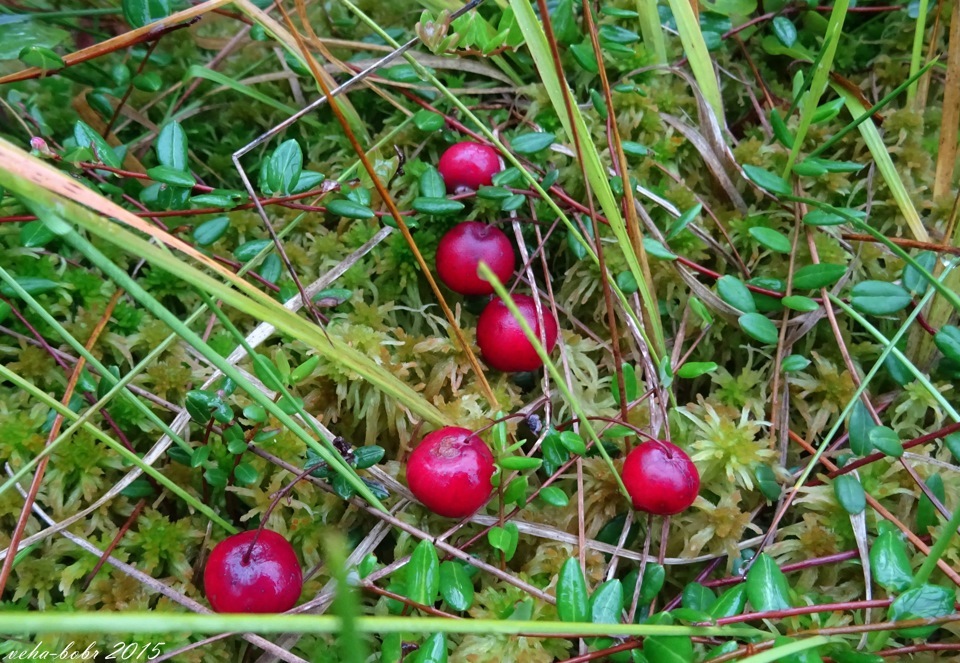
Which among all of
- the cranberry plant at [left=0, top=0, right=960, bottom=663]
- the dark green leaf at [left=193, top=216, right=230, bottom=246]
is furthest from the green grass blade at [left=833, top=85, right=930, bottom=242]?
the dark green leaf at [left=193, top=216, right=230, bottom=246]

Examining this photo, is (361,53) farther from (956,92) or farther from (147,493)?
(956,92)

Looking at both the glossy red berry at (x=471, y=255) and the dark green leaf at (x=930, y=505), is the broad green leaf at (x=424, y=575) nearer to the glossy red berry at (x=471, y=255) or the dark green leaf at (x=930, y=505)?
the glossy red berry at (x=471, y=255)

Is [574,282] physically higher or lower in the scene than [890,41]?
lower

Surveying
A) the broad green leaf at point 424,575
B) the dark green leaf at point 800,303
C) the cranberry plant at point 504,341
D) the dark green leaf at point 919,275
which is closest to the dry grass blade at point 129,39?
the cranberry plant at point 504,341

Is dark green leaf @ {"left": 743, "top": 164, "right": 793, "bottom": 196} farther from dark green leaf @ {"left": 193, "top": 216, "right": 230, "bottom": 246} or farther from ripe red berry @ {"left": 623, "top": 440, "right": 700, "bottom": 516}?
dark green leaf @ {"left": 193, "top": 216, "right": 230, "bottom": 246}

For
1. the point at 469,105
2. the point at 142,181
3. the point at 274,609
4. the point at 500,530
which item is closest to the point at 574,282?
the point at 469,105

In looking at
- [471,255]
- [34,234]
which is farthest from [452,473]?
[34,234]
